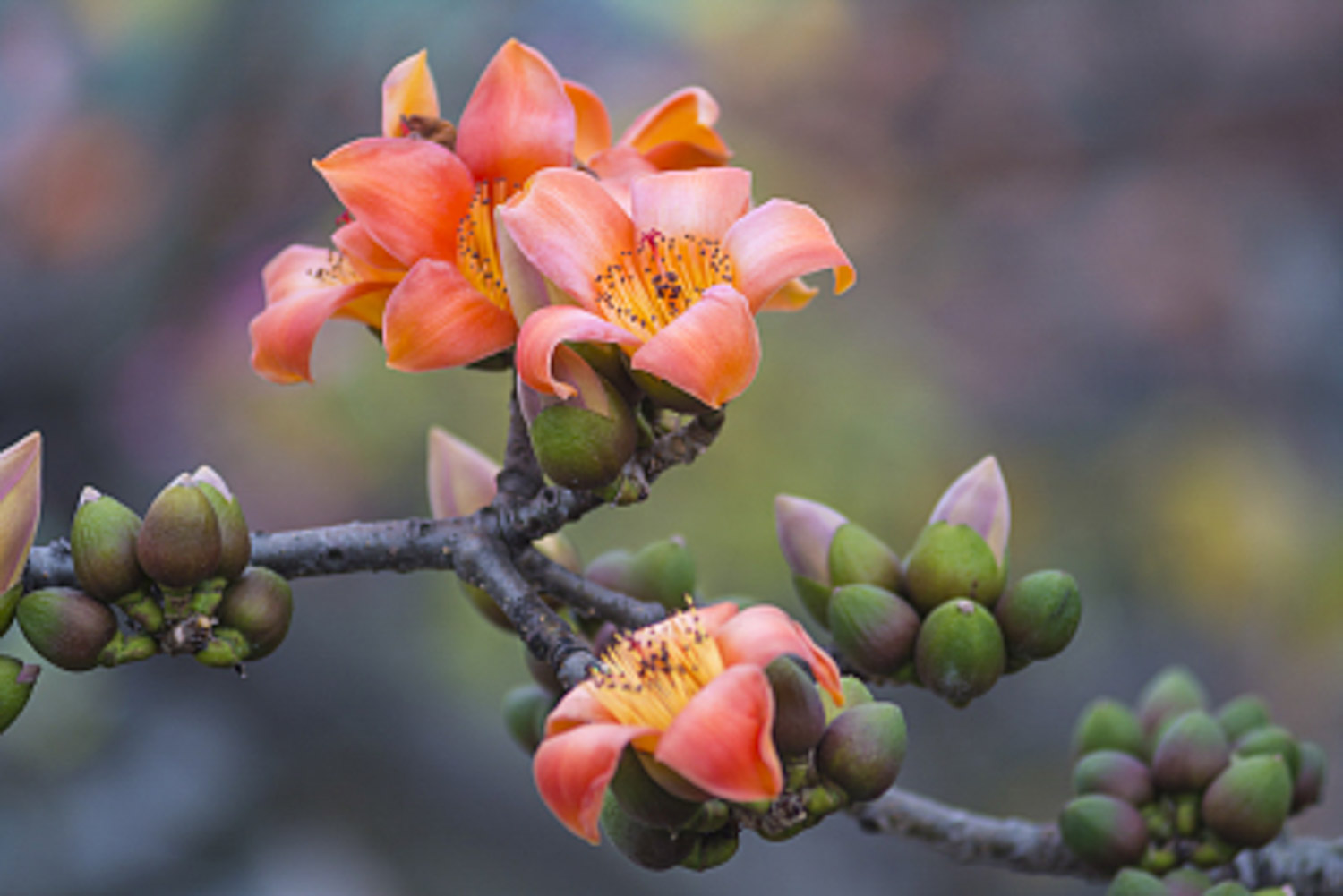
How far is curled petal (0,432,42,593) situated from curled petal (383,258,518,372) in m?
0.12

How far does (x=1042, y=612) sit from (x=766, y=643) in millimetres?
201

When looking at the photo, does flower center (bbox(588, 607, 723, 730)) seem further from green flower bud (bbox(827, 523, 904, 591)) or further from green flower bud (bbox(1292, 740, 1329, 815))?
green flower bud (bbox(1292, 740, 1329, 815))

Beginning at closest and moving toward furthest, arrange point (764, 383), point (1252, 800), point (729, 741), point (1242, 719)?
point (729, 741) < point (1252, 800) < point (1242, 719) < point (764, 383)

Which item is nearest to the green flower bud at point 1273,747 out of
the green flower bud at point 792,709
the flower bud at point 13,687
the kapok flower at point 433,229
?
the green flower bud at point 792,709

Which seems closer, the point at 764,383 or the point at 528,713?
the point at 528,713

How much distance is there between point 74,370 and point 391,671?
65 centimetres

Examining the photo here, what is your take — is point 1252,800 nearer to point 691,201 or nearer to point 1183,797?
point 1183,797

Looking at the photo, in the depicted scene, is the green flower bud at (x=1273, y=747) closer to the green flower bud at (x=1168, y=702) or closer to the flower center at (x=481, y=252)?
the green flower bud at (x=1168, y=702)

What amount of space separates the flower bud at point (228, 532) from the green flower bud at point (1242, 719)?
51 cm

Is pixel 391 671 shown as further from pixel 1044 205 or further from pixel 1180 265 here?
pixel 1180 265

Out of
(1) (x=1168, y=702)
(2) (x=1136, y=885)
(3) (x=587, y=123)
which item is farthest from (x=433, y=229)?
(1) (x=1168, y=702)

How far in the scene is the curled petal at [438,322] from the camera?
1.29 feet

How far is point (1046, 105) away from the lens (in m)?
2.19

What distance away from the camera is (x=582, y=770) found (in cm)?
29
